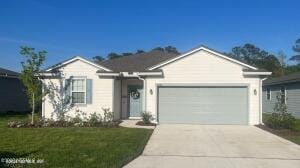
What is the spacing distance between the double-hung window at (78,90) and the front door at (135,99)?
132 inches

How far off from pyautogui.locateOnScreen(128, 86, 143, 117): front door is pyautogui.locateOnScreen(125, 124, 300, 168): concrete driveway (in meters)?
6.78

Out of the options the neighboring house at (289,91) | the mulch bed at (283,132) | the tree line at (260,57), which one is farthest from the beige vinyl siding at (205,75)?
the tree line at (260,57)

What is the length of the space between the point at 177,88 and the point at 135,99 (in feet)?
11.0

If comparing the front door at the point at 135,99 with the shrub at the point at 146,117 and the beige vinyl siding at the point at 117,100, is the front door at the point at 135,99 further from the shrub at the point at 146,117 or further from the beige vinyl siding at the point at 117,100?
the shrub at the point at 146,117

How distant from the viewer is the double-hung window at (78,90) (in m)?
20.2

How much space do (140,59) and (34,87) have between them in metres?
9.59

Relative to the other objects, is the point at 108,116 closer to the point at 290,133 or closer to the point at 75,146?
the point at 75,146

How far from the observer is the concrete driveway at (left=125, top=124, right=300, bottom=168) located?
31.5 ft

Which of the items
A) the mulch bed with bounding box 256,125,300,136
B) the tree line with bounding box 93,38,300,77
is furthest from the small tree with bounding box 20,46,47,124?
the tree line with bounding box 93,38,300,77

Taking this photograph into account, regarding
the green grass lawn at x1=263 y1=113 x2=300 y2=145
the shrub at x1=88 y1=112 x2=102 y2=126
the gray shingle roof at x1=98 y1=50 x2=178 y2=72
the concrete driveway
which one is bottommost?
the concrete driveway

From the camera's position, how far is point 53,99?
66.9ft

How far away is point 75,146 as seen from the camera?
38.2 ft

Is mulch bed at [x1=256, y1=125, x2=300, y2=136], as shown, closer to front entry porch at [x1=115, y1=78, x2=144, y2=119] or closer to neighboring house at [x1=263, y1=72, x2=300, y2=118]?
neighboring house at [x1=263, y1=72, x2=300, y2=118]

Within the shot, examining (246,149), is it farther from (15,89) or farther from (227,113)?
(15,89)
